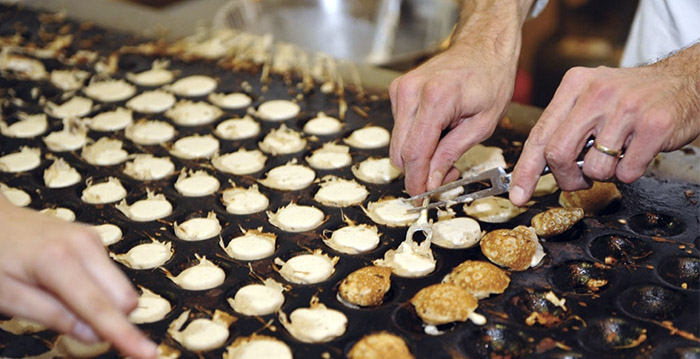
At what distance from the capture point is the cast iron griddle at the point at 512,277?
1522 millimetres

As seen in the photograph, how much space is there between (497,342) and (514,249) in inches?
9.7

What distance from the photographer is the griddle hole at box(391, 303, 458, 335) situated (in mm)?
1572

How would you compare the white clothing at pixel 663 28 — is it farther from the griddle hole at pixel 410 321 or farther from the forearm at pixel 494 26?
the griddle hole at pixel 410 321

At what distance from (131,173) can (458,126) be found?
99 centimetres

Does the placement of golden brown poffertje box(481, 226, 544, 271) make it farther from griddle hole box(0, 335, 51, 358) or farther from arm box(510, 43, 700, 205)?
griddle hole box(0, 335, 51, 358)

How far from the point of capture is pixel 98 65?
2.96 m

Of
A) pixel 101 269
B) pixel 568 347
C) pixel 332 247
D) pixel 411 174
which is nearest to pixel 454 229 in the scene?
pixel 411 174

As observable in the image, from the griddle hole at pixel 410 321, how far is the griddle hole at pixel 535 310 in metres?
0.15

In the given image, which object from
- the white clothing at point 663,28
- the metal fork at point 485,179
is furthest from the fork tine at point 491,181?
the white clothing at point 663,28

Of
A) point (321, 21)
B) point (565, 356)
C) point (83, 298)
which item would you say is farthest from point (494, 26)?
point (321, 21)

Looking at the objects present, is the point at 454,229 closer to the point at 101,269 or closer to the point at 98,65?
the point at 101,269

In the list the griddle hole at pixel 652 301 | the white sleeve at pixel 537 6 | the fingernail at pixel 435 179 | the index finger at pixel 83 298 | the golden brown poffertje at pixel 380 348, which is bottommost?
the golden brown poffertje at pixel 380 348

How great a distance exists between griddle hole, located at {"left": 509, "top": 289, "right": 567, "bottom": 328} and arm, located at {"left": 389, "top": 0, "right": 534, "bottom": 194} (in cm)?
37

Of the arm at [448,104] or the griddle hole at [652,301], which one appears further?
the arm at [448,104]
